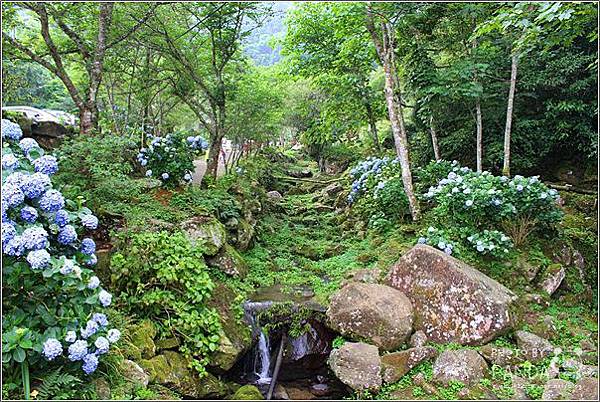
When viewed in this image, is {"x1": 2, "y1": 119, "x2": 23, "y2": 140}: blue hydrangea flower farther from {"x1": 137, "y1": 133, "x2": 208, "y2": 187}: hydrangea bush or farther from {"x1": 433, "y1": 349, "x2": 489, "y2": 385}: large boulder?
{"x1": 433, "y1": 349, "x2": 489, "y2": 385}: large boulder

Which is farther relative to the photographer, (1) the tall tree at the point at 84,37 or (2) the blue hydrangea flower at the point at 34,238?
(1) the tall tree at the point at 84,37

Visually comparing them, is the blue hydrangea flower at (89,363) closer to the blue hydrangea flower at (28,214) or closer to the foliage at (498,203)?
the blue hydrangea flower at (28,214)

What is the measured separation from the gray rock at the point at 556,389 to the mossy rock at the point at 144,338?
4.09m

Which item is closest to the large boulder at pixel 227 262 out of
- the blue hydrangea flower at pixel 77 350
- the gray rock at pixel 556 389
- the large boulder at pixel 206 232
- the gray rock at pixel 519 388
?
the large boulder at pixel 206 232

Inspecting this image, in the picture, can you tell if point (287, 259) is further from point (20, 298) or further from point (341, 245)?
point (20, 298)

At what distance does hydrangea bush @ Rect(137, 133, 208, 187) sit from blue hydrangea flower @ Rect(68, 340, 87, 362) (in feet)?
15.5

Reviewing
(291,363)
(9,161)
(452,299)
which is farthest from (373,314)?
(9,161)

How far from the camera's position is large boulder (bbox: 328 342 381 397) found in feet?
15.5

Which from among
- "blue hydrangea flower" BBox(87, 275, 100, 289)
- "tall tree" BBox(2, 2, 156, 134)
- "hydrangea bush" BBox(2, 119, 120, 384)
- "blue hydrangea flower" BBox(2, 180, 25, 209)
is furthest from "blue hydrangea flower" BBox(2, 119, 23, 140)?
"tall tree" BBox(2, 2, 156, 134)

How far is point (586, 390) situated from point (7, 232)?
548cm

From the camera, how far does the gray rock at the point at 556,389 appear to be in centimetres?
431

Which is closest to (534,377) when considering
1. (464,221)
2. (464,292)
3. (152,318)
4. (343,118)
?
(464,292)

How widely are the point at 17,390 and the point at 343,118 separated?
1171 cm

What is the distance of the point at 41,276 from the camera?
140 inches
